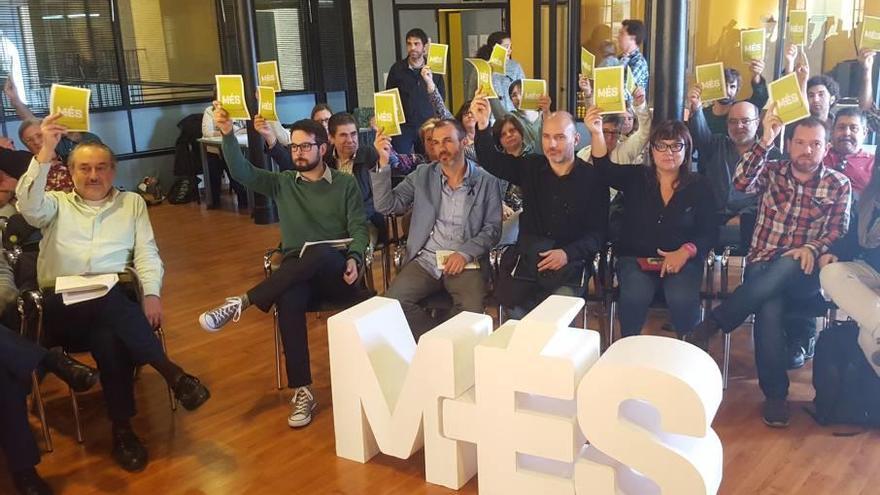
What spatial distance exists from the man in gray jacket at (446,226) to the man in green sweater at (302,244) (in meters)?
0.23

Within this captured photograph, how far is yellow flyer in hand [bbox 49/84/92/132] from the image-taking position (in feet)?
10.6

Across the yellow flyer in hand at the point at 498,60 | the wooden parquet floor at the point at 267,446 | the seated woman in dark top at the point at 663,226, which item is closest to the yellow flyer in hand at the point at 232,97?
the wooden parquet floor at the point at 267,446

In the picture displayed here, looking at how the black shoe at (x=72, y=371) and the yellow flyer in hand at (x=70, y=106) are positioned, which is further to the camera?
the yellow flyer in hand at (x=70, y=106)

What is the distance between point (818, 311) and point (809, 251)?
0.25 meters

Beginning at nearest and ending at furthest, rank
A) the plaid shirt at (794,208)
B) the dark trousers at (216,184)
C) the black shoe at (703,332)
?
1. the plaid shirt at (794,208)
2. the black shoe at (703,332)
3. the dark trousers at (216,184)

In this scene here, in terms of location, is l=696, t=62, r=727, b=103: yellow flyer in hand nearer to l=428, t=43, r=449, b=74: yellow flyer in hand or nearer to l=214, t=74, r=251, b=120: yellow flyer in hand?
l=428, t=43, r=449, b=74: yellow flyer in hand

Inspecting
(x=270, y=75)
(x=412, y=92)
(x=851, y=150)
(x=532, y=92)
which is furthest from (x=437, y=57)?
(x=851, y=150)

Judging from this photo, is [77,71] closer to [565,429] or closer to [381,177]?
[381,177]

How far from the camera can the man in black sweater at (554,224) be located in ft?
11.4

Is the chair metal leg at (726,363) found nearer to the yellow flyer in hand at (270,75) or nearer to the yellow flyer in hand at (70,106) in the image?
the yellow flyer in hand at (270,75)

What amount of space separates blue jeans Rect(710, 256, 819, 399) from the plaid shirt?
0.14 metres

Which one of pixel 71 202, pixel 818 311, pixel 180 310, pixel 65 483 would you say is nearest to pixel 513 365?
pixel 818 311

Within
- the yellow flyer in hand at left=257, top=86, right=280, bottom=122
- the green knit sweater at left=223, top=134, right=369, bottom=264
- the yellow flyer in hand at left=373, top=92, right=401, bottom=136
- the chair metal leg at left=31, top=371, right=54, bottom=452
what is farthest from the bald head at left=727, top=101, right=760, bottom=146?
the chair metal leg at left=31, top=371, right=54, bottom=452

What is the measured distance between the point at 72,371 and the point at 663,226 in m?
2.56
